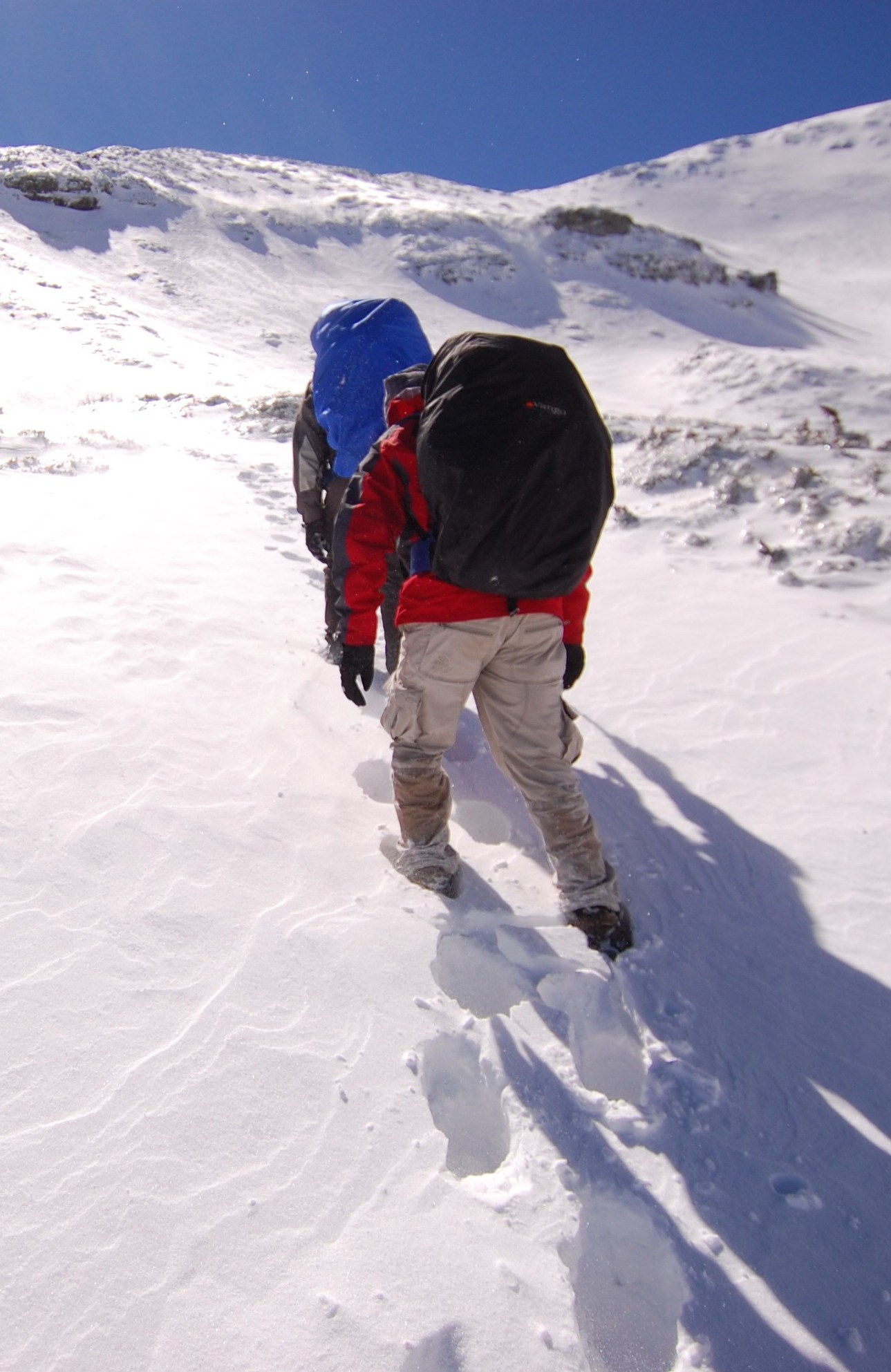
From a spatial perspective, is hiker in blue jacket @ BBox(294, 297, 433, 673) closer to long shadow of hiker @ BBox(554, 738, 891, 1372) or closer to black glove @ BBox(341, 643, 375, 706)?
black glove @ BBox(341, 643, 375, 706)

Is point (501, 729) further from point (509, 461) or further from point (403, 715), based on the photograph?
point (509, 461)

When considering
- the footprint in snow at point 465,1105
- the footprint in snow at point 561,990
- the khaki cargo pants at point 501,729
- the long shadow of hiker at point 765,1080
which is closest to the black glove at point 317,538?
the khaki cargo pants at point 501,729

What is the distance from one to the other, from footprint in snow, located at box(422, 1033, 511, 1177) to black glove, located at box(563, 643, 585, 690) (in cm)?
123

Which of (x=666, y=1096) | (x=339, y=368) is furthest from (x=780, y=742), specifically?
(x=339, y=368)

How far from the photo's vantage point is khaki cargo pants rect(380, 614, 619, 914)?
2.42 metres

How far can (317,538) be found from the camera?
4.02 meters

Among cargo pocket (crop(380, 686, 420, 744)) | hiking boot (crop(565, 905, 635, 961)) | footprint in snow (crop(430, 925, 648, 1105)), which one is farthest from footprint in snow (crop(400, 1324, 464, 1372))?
cargo pocket (crop(380, 686, 420, 744))

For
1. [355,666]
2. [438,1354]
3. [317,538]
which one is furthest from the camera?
[317,538]

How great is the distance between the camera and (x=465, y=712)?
4.14m

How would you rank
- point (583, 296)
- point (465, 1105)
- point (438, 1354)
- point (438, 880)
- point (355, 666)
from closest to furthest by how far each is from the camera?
point (438, 1354)
point (465, 1105)
point (355, 666)
point (438, 880)
point (583, 296)

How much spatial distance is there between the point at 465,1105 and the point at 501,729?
1.12 m

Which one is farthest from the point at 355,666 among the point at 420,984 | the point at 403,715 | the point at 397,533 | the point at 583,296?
the point at 583,296

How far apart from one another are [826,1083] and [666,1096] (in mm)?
508

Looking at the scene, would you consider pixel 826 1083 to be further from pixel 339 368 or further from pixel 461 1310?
pixel 339 368
